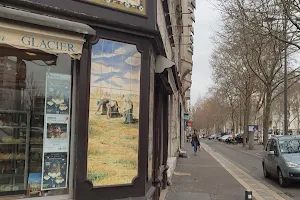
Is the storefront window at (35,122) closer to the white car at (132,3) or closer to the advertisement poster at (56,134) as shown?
the advertisement poster at (56,134)

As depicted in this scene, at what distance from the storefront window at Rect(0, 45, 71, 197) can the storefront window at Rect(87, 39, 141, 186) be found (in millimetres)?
401

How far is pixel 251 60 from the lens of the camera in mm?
35406

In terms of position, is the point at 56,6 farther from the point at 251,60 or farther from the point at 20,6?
the point at 251,60

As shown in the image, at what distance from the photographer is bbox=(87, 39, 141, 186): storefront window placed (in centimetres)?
556

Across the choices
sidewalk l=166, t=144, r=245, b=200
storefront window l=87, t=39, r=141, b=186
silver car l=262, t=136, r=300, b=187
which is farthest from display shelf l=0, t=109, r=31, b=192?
silver car l=262, t=136, r=300, b=187

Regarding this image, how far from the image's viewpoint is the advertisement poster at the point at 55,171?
5230 millimetres

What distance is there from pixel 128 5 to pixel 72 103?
1867mm

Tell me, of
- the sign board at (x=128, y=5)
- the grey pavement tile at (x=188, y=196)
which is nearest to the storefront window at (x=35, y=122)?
the sign board at (x=128, y=5)

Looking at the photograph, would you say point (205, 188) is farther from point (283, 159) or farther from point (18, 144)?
point (18, 144)

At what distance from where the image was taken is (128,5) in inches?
240

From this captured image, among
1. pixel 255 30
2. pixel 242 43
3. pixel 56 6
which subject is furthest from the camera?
pixel 242 43

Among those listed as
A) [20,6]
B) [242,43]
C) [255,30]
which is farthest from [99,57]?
[242,43]

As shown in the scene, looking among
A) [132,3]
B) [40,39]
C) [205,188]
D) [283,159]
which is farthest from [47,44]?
[283,159]

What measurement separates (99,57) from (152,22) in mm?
1291
